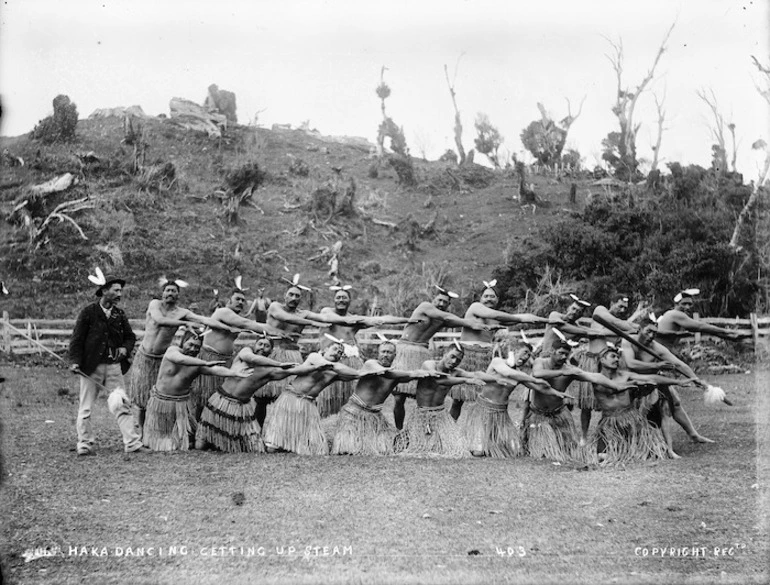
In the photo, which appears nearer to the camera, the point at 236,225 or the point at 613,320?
the point at 613,320

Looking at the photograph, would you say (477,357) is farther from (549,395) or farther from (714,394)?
(714,394)

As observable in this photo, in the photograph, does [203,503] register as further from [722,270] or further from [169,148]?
[169,148]

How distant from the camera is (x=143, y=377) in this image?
7.81 metres

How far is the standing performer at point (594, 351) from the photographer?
8102 mm

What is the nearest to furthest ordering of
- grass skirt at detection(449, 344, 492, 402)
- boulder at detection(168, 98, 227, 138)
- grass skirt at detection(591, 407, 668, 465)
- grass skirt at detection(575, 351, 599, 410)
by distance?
grass skirt at detection(591, 407, 668, 465) → grass skirt at detection(575, 351, 599, 410) → grass skirt at detection(449, 344, 492, 402) → boulder at detection(168, 98, 227, 138)

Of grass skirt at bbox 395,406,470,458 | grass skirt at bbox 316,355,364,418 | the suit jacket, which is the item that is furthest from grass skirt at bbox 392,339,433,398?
the suit jacket

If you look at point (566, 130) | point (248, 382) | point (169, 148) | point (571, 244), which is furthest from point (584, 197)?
point (248, 382)

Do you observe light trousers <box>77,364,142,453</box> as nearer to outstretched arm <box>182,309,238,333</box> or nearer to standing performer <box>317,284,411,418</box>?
outstretched arm <box>182,309,238,333</box>

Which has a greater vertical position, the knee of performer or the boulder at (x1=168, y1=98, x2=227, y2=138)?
the boulder at (x1=168, y1=98, x2=227, y2=138)

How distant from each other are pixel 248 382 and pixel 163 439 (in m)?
0.99

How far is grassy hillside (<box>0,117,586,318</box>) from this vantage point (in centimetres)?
1892

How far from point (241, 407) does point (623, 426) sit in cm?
369

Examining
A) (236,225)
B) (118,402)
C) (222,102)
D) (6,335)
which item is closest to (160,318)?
(118,402)

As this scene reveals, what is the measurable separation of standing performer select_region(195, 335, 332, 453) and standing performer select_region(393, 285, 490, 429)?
53.7 inches
